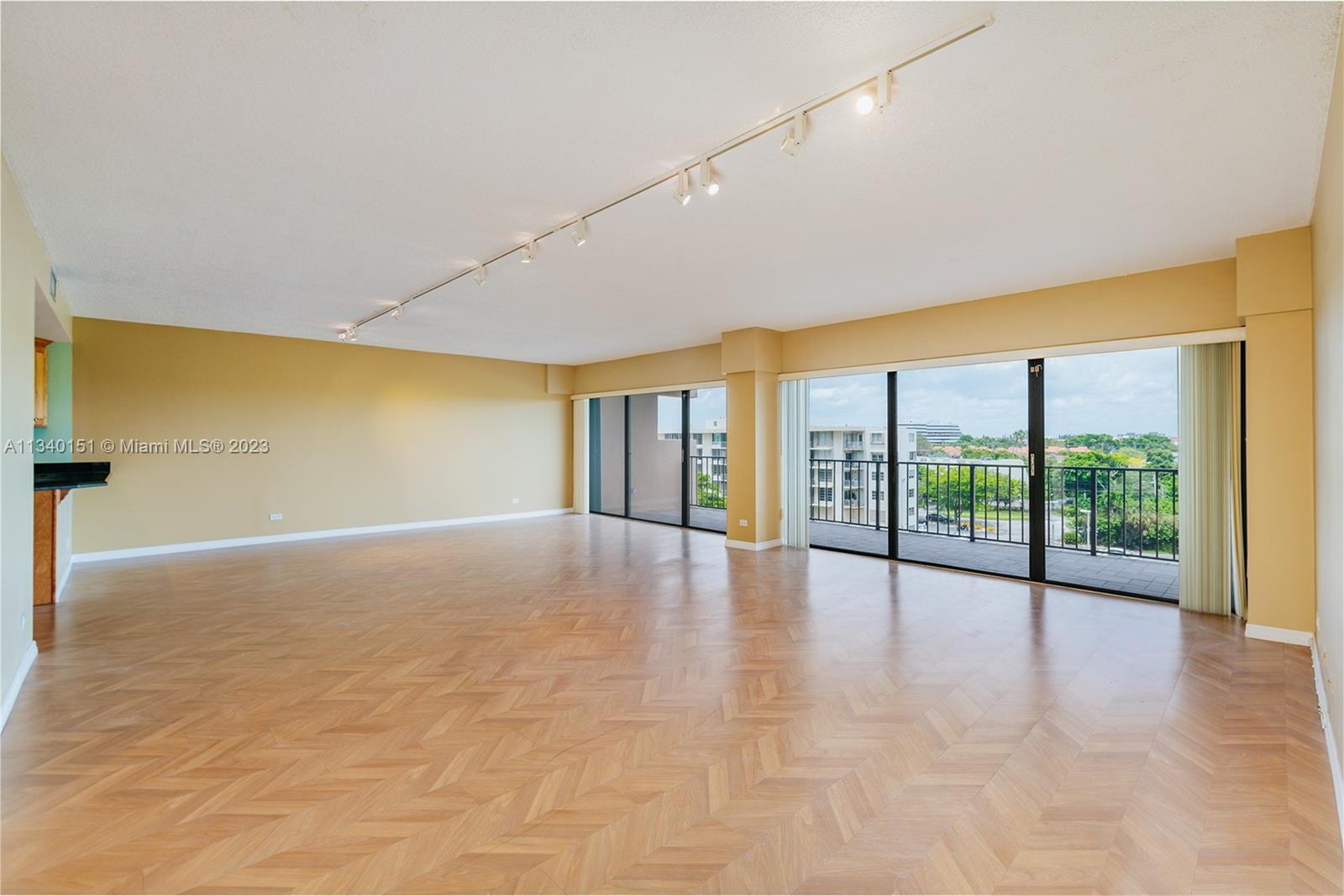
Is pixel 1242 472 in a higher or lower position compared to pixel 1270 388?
lower

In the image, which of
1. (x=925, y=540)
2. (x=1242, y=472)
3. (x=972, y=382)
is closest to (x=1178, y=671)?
(x=1242, y=472)

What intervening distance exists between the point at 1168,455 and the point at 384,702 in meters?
5.74

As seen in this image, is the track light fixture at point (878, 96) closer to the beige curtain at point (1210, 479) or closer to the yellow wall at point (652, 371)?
the beige curtain at point (1210, 479)

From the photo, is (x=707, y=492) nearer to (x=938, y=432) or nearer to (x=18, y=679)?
(x=938, y=432)

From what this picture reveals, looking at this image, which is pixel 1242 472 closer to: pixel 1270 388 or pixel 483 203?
pixel 1270 388

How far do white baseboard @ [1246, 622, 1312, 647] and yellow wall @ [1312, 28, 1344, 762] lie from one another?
1.29 feet

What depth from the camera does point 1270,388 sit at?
11.4ft

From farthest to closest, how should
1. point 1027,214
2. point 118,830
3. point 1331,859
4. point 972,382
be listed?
point 972,382 → point 1027,214 → point 118,830 → point 1331,859

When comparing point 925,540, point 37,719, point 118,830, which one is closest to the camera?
point 118,830

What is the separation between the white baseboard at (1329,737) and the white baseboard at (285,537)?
8165 millimetres

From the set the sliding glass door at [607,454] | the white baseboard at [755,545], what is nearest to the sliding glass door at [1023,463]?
the white baseboard at [755,545]

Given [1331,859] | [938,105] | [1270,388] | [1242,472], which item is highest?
[938,105]

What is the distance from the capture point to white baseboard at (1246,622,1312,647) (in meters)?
3.36

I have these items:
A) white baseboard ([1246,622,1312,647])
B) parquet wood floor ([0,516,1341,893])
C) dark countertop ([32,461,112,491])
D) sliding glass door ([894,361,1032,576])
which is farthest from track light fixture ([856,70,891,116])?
dark countertop ([32,461,112,491])
